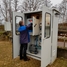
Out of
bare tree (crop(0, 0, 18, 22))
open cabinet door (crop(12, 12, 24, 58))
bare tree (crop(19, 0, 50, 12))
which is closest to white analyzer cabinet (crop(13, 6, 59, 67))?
open cabinet door (crop(12, 12, 24, 58))

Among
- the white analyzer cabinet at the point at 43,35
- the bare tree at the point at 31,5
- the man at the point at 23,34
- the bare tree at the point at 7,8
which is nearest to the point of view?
Result: the white analyzer cabinet at the point at 43,35

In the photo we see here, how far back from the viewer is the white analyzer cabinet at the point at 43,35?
9.09ft

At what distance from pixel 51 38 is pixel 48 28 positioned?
1.42 ft

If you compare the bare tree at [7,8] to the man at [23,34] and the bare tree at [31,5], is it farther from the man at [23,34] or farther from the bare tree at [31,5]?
the man at [23,34]

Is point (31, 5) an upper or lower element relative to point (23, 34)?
upper

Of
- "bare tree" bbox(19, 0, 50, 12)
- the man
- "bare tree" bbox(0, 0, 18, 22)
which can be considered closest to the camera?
A: the man

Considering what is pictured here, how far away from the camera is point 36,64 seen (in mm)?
3502

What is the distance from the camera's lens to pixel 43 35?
2.75 metres

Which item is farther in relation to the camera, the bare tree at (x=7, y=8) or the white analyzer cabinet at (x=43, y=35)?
the bare tree at (x=7, y=8)

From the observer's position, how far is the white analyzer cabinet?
2770 millimetres

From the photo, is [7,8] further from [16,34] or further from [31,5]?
[16,34]

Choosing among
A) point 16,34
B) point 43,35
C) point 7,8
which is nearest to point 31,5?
point 7,8

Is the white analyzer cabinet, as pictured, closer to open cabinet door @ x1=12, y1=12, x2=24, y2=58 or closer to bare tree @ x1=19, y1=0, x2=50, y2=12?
open cabinet door @ x1=12, y1=12, x2=24, y2=58

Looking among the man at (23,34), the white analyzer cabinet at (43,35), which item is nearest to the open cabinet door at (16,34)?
the white analyzer cabinet at (43,35)
